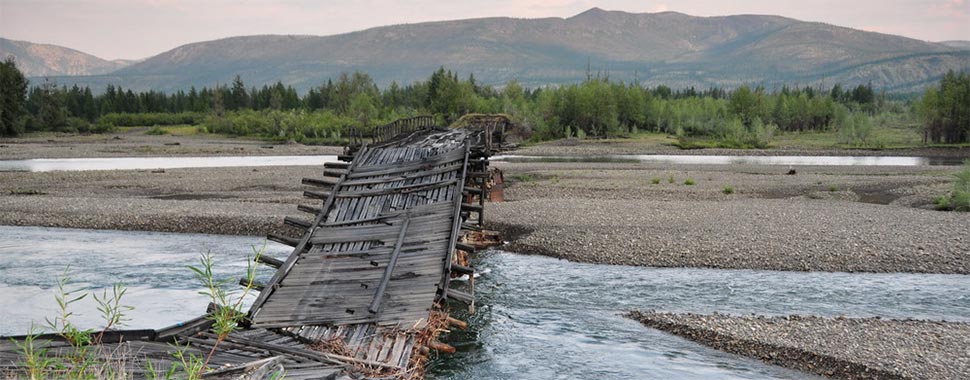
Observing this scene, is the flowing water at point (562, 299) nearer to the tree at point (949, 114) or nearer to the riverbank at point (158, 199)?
the riverbank at point (158, 199)

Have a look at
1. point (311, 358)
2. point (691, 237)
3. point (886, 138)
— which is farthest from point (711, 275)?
point (886, 138)

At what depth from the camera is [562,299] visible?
19.3 meters

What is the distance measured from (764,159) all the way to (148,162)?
5127cm

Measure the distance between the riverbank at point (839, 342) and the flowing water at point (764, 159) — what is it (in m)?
49.8

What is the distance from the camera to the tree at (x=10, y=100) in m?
92.0

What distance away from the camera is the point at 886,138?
95.6 m

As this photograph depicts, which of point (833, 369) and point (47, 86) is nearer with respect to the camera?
point (833, 369)

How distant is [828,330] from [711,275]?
613 centimetres

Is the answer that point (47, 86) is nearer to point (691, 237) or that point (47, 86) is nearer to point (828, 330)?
point (691, 237)

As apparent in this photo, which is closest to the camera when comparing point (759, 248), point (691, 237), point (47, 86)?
point (759, 248)

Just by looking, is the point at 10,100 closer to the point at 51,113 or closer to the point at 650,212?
the point at 51,113

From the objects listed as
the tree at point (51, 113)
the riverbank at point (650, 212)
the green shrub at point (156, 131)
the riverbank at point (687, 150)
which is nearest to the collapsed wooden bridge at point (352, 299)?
the riverbank at point (650, 212)

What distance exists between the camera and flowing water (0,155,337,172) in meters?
57.0

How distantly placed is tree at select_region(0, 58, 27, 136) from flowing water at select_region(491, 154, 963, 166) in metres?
58.6
